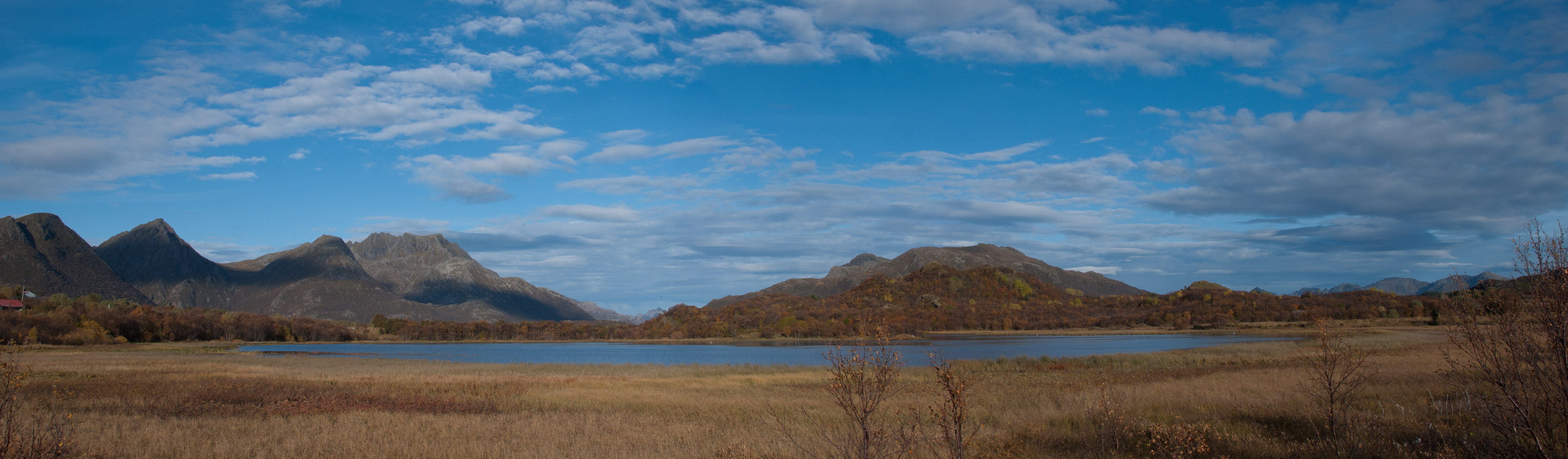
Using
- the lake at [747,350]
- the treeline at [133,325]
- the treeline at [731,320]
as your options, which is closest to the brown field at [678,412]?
the lake at [747,350]

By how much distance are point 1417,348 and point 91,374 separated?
61135 millimetres

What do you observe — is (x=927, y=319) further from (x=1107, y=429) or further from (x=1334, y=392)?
(x=1334, y=392)

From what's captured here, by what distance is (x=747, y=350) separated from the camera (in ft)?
304

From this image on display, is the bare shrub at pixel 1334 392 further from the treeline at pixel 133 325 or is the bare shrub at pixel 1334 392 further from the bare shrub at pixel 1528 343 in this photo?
the treeline at pixel 133 325

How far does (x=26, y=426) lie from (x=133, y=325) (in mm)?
105475

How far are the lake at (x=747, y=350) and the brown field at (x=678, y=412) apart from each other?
17.9 m

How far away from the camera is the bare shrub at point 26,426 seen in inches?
301

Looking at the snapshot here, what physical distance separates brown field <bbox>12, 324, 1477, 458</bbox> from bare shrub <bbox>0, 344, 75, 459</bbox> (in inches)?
20.2

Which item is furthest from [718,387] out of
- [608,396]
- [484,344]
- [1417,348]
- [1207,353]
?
[484,344]

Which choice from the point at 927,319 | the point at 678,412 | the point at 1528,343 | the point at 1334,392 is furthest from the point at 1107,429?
the point at 927,319

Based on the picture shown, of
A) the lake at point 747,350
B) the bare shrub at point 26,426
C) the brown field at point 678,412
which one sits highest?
the bare shrub at point 26,426

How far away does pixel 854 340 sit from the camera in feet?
26.5

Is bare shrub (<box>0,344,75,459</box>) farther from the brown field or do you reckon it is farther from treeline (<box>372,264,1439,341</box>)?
treeline (<box>372,264,1439,341</box>)

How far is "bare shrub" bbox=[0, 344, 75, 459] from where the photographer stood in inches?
301
